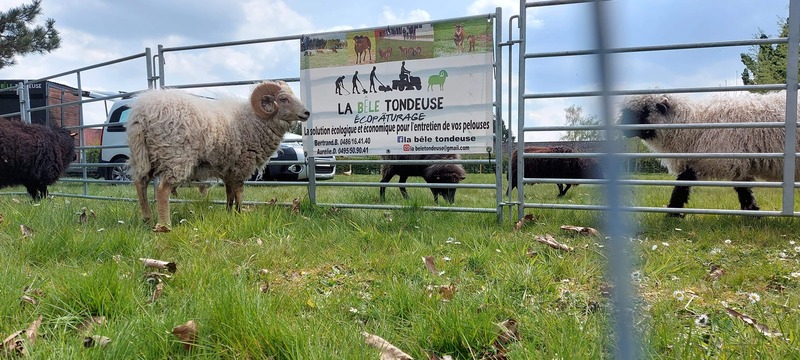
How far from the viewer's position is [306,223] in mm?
4137

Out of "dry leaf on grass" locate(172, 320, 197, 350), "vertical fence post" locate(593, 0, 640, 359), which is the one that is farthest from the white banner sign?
"vertical fence post" locate(593, 0, 640, 359)

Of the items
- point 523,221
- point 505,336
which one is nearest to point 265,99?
point 523,221

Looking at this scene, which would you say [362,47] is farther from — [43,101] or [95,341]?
[43,101]

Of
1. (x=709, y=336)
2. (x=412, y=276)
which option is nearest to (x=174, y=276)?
(x=412, y=276)

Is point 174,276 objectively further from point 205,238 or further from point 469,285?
point 469,285

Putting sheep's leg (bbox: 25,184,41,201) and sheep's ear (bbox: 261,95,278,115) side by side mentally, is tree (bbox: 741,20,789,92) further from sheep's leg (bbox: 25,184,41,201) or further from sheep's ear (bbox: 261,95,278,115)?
sheep's leg (bbox: 25,184,41,201)

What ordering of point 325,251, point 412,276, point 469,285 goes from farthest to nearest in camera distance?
point 325,251, point 412,276, point 469,285

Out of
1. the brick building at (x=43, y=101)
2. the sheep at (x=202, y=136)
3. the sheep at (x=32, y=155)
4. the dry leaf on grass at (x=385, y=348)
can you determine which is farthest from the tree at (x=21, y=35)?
the dry leaf on grass at (x=385, y=348)

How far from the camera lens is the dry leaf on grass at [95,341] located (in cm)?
171

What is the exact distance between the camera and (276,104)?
4824 mm

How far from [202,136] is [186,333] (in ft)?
9.76

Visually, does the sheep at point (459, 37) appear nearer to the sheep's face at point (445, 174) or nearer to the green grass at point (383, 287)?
the green grass at point (383, 287)

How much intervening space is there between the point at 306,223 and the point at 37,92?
13.7 metres

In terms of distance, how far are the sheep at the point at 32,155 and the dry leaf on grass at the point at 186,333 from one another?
19.9ft
